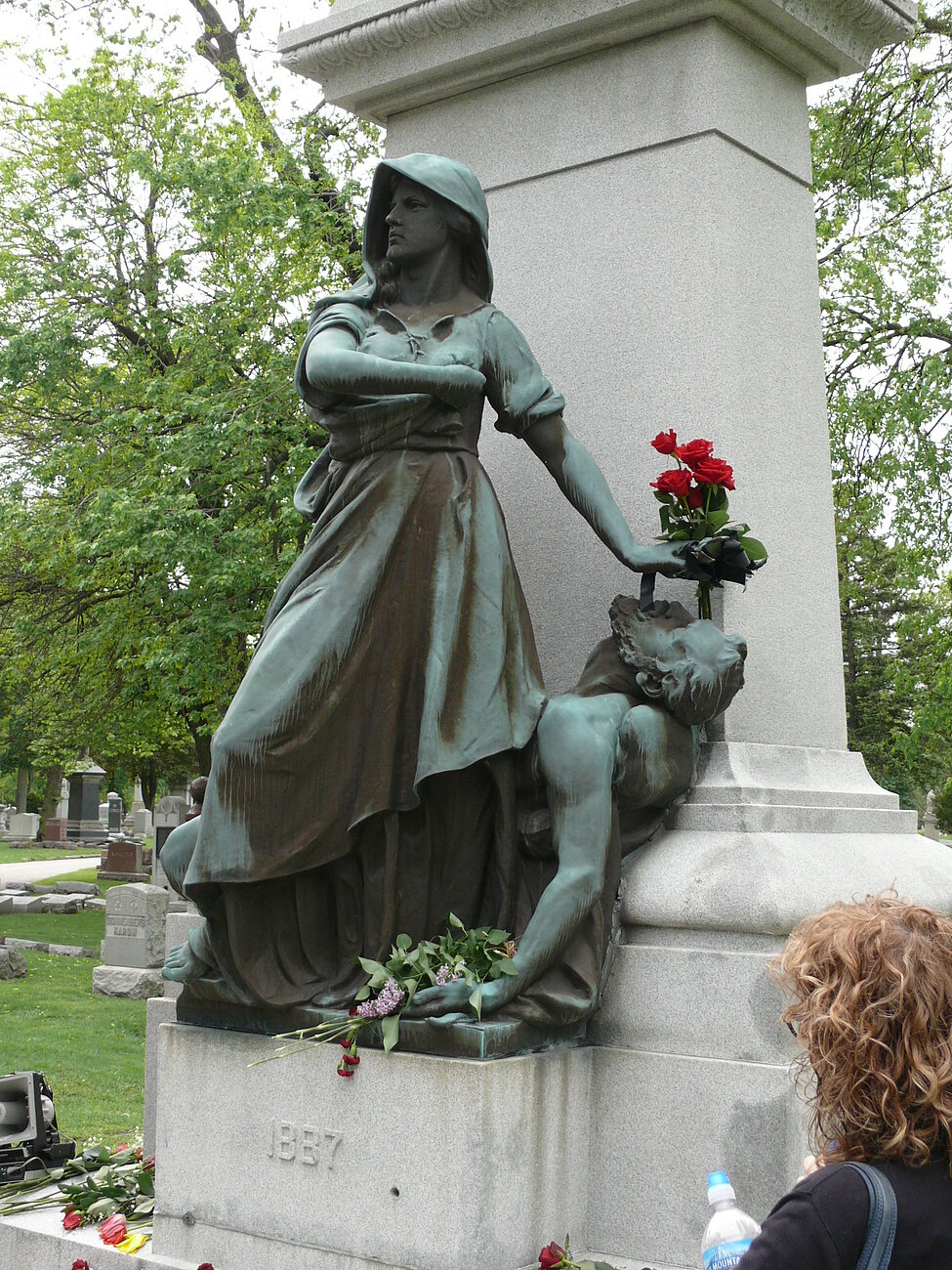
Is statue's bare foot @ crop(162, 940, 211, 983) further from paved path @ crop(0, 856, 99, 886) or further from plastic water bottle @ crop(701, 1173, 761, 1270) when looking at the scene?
paved path @ crop(0, 856, 99, 886)

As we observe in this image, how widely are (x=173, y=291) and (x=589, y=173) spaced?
14361mm

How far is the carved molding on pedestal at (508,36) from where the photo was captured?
4.72 m

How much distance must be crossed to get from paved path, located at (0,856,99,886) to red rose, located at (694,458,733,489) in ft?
94.1

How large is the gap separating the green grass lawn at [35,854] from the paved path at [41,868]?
22.7 inches

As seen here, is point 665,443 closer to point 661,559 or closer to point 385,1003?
point 661,559

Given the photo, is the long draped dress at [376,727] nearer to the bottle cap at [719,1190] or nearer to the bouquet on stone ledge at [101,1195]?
the bouquet on stone ledge at [101,1195]

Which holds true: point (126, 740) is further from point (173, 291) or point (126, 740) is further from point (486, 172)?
point (486, 172)

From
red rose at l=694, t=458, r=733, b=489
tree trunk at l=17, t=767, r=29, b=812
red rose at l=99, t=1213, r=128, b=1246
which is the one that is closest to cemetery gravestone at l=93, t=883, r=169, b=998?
red rose at l=99, t=1213, r=128, b=1246

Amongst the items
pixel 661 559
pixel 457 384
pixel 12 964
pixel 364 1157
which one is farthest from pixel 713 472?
pixel 12 964

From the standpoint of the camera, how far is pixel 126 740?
23.0m

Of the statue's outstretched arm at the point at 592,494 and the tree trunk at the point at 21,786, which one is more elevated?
the tree trunk at the point at 21,786

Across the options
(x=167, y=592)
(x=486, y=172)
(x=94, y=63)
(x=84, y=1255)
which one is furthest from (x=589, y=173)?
(x=94, y=63)

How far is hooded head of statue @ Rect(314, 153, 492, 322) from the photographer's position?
4.28 metres

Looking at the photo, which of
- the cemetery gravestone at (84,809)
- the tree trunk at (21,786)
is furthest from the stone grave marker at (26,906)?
the tree trunk at (21,786)
